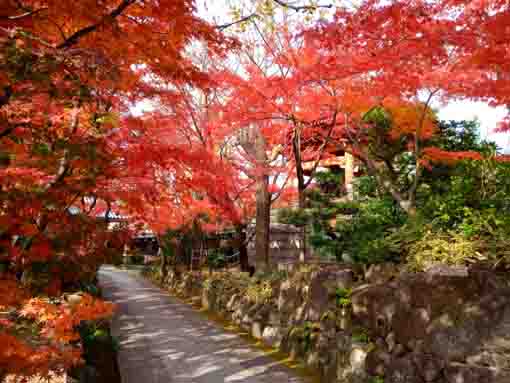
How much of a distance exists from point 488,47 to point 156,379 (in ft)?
28.2

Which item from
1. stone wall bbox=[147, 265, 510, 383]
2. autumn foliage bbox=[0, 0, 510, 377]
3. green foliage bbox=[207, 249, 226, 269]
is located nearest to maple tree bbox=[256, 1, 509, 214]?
autumn foliage bbox=[0, 0, 510, 377]

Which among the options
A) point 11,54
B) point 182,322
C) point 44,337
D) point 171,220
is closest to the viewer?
point 11,54

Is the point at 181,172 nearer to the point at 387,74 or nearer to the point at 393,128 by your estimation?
the point at 387,74

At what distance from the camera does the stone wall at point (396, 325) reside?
525 cm

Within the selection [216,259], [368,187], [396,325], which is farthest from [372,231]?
[216,259]

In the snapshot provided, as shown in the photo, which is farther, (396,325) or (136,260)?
(136,260)

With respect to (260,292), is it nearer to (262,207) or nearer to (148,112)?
(262,207)

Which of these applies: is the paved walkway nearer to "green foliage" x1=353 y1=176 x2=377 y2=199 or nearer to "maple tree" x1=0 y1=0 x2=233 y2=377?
"maple tree" x1=0 y1=0 x2=233 y2=377

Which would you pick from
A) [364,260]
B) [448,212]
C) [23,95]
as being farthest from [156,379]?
[448,212]

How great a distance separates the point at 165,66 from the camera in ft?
20.7

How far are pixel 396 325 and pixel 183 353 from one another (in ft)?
14.5

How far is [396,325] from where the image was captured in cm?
622

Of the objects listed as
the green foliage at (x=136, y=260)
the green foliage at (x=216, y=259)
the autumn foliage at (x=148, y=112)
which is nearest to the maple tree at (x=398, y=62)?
the autumn foliage at (x=148, y=112)

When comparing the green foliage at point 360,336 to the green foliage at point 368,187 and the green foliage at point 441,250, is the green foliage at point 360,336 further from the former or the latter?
the green foliage at point 368,187
